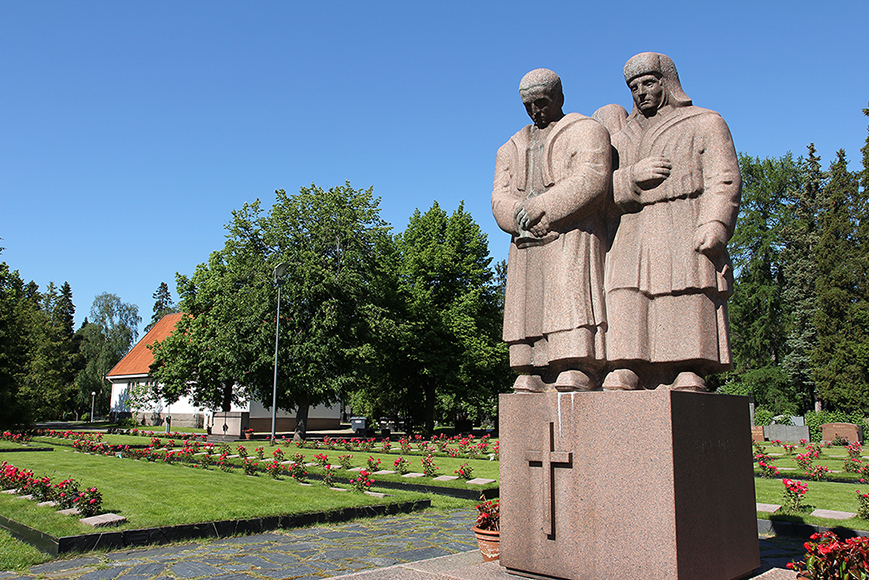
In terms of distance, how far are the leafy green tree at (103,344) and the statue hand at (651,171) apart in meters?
63.9

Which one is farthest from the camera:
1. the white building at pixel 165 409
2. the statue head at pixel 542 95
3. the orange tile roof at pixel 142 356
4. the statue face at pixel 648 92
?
the orange tile roof at pixel 142 356

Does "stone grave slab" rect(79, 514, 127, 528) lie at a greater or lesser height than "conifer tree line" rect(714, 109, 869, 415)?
lesser

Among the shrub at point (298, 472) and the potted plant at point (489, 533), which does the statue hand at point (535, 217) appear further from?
the shrub at point (298, 472)

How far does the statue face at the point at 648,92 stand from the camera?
5.48 meters

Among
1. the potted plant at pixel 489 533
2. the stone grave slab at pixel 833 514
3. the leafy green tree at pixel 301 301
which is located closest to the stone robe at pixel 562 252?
the potted plant at pixel 489 533

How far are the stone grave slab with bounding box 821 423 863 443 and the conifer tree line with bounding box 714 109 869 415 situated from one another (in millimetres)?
5845

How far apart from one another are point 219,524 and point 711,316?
6.66 meters

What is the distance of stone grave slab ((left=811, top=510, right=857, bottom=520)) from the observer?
863cm

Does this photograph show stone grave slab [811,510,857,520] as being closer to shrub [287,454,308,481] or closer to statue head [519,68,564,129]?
statue head [519,68,564,129]

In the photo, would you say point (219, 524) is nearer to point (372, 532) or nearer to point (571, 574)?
point (372, 532)

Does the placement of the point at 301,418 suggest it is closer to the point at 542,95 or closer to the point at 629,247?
the point at 542,95

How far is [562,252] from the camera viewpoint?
533 cm

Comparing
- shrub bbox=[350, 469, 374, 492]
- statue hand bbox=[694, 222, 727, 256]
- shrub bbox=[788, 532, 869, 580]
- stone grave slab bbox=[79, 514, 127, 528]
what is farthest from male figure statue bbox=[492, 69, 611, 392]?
shrub bbox=[350, 469, 374, 492]

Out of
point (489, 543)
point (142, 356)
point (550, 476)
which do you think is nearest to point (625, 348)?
point (550, 476)
